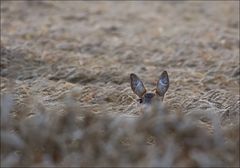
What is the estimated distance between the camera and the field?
8.53ft

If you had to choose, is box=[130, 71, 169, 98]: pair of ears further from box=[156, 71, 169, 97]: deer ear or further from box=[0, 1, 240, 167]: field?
box=[0, 1, 240, 167]: field

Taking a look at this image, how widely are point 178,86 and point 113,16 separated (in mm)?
2823

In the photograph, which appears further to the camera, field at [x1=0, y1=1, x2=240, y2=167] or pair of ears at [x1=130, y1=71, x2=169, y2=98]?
pair of ears at [x1=130, y1=71, x2=169, y2=98]

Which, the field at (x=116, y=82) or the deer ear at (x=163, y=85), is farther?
the deer ear at (x=163, y=85)

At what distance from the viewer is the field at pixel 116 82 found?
260cm

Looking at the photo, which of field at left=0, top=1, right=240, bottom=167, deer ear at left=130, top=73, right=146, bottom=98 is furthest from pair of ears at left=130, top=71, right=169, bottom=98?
field at left=0, top=1, right=240, bottom=167

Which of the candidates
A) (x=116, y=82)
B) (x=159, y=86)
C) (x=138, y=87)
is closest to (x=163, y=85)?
(x=159, y=86)

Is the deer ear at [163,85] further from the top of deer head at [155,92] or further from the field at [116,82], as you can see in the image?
the field at [116,82]

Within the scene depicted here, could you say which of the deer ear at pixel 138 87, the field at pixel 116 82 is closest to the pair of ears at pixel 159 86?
the deer ear at pixel 138 87

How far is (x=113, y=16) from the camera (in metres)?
7.39

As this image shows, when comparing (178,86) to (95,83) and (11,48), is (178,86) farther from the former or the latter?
(11,48)

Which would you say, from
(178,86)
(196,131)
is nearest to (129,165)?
(196,131)

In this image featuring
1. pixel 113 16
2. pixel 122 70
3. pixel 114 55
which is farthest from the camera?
pixel 113 16

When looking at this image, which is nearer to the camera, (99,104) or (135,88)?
(135,88)
